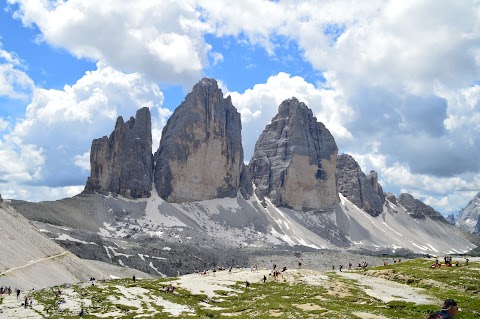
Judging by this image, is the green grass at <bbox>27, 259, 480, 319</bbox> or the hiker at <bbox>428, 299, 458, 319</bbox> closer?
the hiker at <bbox>428, 299, 458, 319</bbox>

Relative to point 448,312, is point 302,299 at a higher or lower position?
lower

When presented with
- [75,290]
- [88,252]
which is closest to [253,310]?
[75,290]

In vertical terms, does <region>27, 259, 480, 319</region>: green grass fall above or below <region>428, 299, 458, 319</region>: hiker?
below

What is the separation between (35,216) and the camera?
19525cm

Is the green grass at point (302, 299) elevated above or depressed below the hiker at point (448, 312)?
below

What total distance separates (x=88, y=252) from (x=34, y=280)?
6489 centimetres

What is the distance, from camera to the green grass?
154ft

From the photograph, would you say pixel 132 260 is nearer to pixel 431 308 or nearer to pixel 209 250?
pixel 209 250

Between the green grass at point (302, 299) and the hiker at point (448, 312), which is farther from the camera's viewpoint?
the green grass at point (302, 299)

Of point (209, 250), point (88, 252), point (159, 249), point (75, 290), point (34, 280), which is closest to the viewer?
point (75, 290)

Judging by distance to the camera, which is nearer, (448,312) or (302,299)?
(448,312)

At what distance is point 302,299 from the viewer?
55875 mm

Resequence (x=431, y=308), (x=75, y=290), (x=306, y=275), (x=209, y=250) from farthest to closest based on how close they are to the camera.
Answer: (x=209, y=250), (x=306, y=275), (x=75, y=290), (x=431, y=308)

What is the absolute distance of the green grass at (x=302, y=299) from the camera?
47.0m
